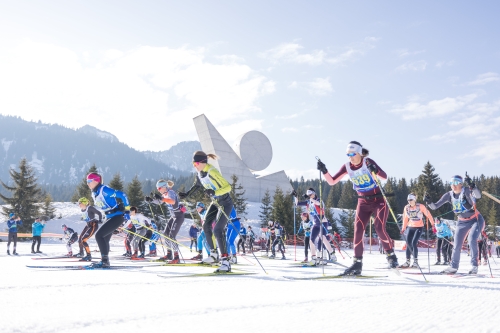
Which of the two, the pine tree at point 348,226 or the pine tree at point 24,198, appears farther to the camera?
the pine tree at point 348,226

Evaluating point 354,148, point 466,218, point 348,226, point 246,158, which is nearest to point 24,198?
point 246,158

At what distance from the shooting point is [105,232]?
7391mm

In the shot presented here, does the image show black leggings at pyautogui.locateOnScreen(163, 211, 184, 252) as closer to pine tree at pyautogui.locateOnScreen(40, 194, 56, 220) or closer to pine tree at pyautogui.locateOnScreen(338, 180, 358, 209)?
pine tree at pyautogui.locateOnScreen(40, 194, 56, 220)

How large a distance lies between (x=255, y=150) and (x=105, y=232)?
44.3 meters

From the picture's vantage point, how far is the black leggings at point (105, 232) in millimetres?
7332

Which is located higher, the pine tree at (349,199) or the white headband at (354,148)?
the pine tree at (349,199)

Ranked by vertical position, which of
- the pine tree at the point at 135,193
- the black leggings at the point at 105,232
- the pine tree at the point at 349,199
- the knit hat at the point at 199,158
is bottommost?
the black leggings at the point at 105,232

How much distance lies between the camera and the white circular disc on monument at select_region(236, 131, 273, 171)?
50.5 m

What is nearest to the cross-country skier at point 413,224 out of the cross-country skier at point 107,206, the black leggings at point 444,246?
the black leggings at point 444,246

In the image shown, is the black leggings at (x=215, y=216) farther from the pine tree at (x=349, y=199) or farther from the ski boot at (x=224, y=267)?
the pine tree at (x=349, y=199)

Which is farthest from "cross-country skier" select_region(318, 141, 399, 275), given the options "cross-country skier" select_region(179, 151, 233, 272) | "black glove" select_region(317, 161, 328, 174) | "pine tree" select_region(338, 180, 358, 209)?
"pine tree" select_region(338, 180, 358, 209)

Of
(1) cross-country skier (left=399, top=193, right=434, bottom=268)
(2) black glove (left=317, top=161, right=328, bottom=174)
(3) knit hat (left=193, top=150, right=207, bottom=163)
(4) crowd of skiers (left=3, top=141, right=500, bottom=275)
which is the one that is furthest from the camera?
(1) cross-country skier (left=399, top=193, right=434, bottom=268)

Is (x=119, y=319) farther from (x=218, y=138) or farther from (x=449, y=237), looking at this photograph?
(x=218, y=138)

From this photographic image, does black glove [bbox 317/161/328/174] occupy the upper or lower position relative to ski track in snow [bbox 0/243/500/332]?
upper
